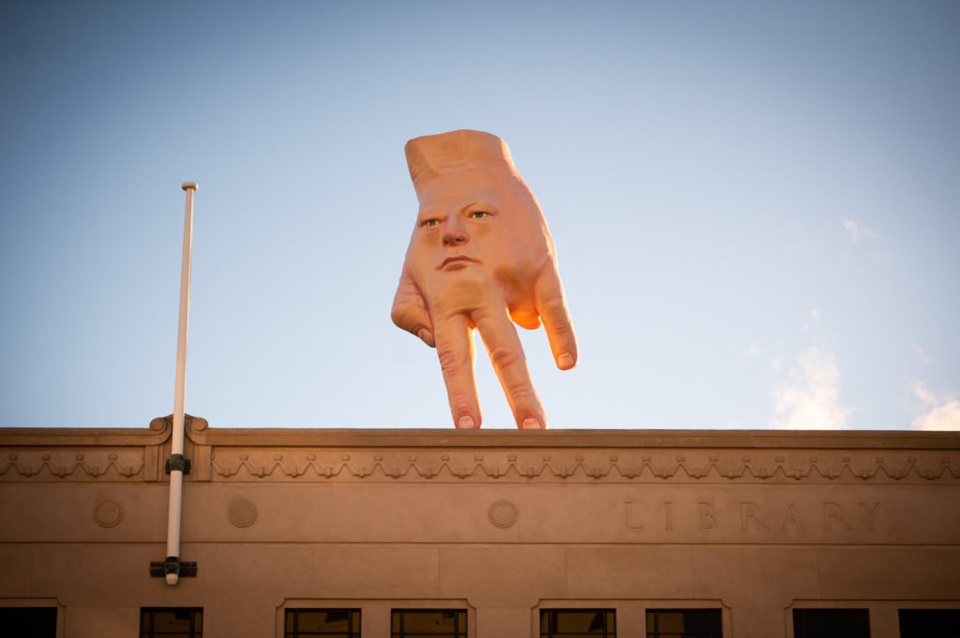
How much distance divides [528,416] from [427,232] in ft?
12.0

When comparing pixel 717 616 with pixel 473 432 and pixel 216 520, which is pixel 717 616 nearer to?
pixel 473 432

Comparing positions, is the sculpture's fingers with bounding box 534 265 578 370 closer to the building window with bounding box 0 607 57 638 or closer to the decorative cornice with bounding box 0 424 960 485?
the decorative cornice with bounding box 0 424 960 485

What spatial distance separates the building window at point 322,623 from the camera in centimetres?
1923

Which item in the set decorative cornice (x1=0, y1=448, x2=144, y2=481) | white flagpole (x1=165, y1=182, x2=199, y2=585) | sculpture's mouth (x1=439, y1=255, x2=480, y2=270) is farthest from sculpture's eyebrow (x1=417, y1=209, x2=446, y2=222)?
decorative cornice (x1=0, y1=448, x2=144, y2=481)

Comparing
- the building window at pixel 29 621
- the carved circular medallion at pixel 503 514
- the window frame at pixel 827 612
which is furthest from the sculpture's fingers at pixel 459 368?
the building window at pixel 29 621

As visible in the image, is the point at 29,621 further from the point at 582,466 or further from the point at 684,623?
the point at 684,623

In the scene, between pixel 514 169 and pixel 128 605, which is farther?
pixel 514 169

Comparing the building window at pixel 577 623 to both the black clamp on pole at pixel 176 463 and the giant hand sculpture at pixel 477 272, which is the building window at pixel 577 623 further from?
the black clamp on pole at pixel 176 463

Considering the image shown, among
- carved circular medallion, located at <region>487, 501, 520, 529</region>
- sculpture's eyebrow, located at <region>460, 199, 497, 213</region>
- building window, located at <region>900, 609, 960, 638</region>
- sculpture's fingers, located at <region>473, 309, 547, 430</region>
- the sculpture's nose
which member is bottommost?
building window, located at <region>900, 609, 960, 638</region>

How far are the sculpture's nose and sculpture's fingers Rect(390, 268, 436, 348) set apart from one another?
99 cm

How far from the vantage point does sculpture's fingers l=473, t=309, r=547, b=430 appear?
72.1 feet

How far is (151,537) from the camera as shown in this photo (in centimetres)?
1936

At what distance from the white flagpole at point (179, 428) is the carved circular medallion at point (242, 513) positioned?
68cm

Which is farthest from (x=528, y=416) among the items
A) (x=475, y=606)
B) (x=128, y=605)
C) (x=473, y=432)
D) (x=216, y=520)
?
(x=128, y=605)
